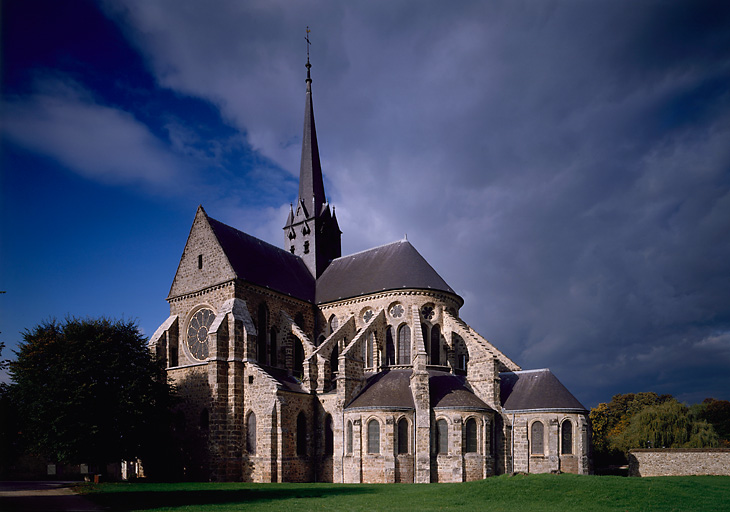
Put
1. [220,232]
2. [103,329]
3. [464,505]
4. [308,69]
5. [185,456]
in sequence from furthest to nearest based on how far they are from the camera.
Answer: [308,69] → [220,232] → [185,456] → [103,329] → [464,505]

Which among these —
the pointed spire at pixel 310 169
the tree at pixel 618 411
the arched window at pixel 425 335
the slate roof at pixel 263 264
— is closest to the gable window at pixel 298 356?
the slate roof at pixel 263 264

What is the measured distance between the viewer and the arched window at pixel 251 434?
31.2 m

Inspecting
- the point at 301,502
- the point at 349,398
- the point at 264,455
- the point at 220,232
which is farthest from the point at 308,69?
the point at 301,502

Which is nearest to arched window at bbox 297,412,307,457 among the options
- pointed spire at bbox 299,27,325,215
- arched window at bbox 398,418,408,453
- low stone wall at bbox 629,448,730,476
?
arched window at bbox 398,418,408,453

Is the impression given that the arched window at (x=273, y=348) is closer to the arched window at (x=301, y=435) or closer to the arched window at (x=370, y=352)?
the arched window at (x=301, y=435)

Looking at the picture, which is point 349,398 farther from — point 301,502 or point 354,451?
point 301,502

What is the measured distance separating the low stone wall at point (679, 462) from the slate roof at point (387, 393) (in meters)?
15.1

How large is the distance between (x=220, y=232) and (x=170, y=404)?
11250 mm

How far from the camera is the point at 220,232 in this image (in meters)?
36.1

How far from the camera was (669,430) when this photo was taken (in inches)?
1668

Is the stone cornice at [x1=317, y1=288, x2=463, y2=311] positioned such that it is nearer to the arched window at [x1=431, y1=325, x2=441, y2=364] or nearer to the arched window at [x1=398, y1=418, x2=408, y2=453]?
the arched window at [x1=431, y1=325, x2=441, y2=364]

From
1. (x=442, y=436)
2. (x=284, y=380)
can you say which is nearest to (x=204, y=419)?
(x=284, y=380)

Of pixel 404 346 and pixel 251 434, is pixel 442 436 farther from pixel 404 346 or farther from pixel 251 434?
pixel 251 434

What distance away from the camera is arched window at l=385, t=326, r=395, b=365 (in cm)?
3678
